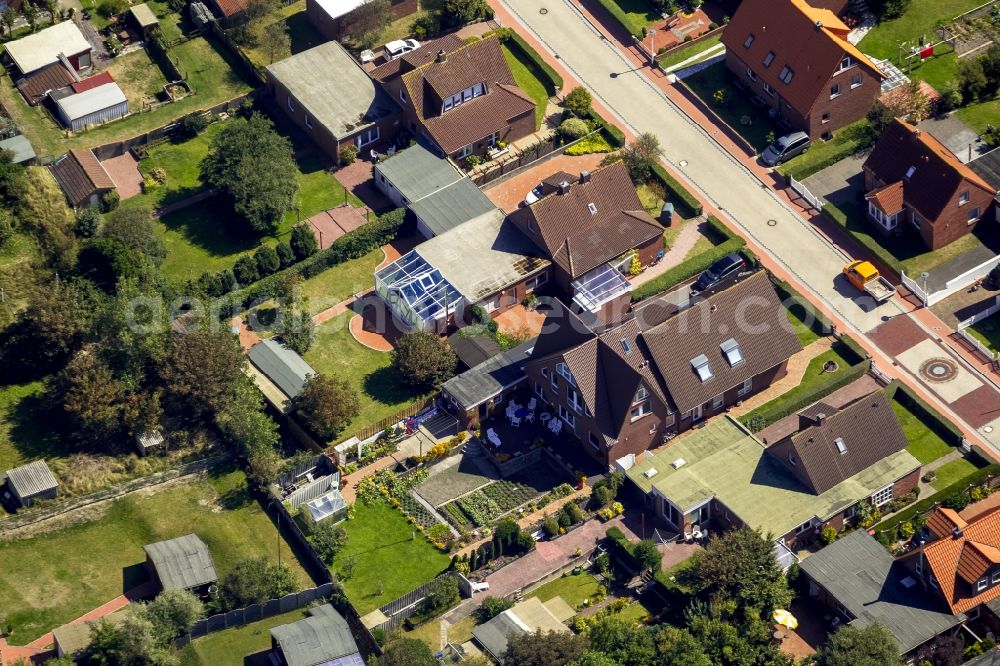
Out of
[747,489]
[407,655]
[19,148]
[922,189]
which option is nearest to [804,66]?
[922,189]

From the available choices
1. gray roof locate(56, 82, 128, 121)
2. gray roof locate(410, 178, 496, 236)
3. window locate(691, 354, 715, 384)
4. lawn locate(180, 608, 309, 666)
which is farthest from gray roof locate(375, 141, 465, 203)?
lawn locate(180, 608, 309, 666)

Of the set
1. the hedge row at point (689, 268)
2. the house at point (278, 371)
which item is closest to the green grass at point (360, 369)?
the house at point (278, 371)

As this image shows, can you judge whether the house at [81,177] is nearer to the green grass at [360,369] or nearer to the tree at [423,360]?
→ the green grass at [360,369]

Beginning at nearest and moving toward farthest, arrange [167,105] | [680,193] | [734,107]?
1. [680,193]
2. [734,107]
3. [167,105]

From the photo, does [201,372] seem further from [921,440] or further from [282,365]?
[921,440]

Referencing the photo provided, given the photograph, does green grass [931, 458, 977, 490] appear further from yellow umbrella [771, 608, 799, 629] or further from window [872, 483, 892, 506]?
yellow umbrella [771, 608, 799, 629]

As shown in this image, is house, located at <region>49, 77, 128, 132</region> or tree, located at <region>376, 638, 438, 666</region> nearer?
tree, located at <region>376, 638, 438, 666</region>
